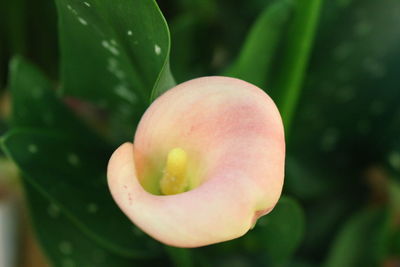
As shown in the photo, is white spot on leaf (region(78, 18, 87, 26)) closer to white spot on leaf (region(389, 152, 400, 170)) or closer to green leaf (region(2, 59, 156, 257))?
green leaf (region(2, 59, 156, 257))

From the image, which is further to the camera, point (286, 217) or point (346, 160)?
point (346, 160)

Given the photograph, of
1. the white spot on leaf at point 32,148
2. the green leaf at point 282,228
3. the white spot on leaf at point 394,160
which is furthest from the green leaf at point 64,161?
the white spot on leaf at point 394,160

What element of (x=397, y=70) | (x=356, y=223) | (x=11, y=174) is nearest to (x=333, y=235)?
(x=356, y=223)

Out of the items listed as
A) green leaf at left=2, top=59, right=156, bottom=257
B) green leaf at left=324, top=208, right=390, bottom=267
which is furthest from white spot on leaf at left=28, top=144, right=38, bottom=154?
green leaf at left=324, top=208, right=390, bottom=267

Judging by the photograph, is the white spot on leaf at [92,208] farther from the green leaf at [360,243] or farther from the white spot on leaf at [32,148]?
the green leaf at [360,243]

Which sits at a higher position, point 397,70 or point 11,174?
point 397,70

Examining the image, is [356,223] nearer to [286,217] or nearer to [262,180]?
[286,217]
